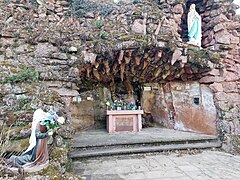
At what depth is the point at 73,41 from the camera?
14.1ft

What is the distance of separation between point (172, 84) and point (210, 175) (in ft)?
12.2

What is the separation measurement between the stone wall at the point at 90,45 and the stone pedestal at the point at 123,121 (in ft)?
4.04

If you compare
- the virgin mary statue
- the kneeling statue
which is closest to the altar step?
the kneeling statue

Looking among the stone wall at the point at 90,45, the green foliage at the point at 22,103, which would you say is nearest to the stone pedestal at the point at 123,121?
the stone wall at the point at 90,45

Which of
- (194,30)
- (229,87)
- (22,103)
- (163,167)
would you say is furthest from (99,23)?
(229,87)

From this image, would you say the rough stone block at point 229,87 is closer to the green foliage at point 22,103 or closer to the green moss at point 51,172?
the green moss at point 51,172

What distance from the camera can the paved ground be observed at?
2.74 metres

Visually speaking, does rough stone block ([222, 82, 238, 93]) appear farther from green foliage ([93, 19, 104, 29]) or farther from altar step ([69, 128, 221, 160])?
green foliage ([93, 19, 104, 29])

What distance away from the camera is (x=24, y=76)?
340 centimetres

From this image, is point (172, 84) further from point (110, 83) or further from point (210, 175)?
point (210, 175)

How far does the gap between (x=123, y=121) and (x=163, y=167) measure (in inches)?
111

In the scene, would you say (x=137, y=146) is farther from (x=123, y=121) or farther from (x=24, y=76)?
(x=24, y=76)

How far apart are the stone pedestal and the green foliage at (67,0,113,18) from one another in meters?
3.32

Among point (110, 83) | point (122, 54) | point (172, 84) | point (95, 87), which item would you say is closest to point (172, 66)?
point (172, 84)
